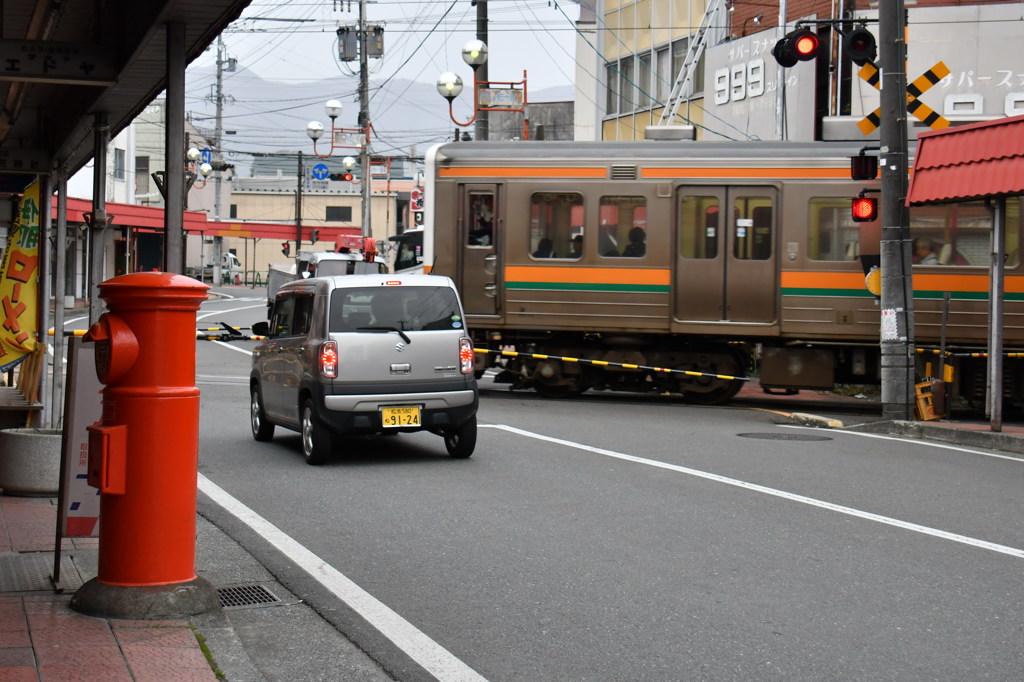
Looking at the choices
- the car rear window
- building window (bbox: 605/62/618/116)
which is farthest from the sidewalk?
building window (bbox: 605/62/618/116)

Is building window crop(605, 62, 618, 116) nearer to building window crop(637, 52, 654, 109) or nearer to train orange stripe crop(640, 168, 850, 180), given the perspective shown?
building window crop(637, 52, 654, 109)

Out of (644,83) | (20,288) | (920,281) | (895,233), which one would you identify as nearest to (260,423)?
(20,288)

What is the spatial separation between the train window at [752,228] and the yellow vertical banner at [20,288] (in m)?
10.8

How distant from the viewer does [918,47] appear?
78.0ft

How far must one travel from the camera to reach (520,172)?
61.5 feet

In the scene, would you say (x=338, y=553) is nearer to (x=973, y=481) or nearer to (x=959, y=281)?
(x=973, y=481)

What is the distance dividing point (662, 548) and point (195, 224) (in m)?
59.3

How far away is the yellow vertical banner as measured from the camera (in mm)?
10016

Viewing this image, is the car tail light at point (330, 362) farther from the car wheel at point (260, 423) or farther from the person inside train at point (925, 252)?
the person inside train at point (925, 252)

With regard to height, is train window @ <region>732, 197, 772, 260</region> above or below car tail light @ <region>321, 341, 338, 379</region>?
above

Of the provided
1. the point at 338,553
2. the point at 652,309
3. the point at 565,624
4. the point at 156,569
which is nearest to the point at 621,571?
the point at 565,624

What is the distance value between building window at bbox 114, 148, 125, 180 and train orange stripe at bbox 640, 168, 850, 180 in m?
42.3

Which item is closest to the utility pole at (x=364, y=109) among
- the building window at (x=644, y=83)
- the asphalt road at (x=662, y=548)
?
the building window at (x=644, y=83)

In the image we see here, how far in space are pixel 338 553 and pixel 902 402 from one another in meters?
9.94
